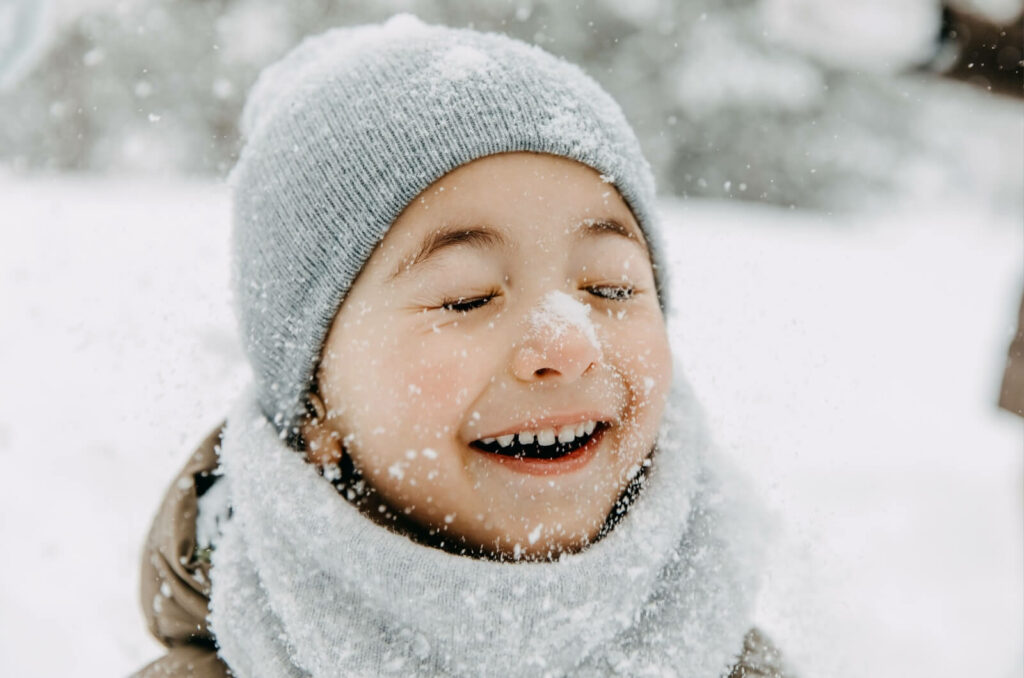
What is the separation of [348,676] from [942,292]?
379 centimetres

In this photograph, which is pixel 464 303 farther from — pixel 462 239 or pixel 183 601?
pixel 183 601

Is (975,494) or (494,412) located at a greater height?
(494,412)

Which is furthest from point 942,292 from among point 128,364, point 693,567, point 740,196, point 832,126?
point 832,126

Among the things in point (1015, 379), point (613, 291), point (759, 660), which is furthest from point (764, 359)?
point (613, 291)

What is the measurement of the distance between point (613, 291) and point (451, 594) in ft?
1.47

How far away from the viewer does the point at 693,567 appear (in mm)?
1119

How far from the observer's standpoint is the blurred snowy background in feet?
5.26

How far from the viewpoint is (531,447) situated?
999 millimetres

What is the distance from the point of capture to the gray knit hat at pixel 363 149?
104cm

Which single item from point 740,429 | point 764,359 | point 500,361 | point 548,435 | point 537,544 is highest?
point 500,361

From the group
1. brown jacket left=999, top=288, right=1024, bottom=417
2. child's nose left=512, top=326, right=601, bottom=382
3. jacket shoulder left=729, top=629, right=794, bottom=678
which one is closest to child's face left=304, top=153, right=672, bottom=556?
child's nose left=512, top=326, right=601, bottom=382

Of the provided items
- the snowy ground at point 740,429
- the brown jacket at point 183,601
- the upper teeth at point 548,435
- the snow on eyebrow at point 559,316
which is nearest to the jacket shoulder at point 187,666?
the brown jacket at point 183,601

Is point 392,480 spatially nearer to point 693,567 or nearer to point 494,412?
point 494,412

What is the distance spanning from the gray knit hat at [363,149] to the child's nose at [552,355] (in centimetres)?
27
